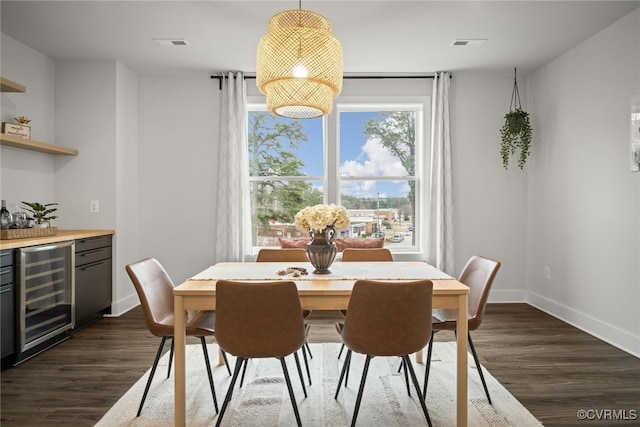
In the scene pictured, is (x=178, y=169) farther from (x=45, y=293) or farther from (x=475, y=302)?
(x=475, y=302)

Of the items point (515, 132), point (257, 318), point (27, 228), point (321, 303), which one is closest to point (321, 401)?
point (321, 303)

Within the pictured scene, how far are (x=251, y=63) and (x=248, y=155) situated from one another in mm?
1039

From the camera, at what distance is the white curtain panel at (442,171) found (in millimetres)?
4629

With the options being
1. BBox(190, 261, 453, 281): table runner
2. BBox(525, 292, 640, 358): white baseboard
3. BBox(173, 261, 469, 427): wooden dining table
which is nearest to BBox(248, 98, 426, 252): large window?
BBox(525, 292, 640, 358): white baseboard

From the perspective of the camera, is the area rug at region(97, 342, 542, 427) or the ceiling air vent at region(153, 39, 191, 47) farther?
the ceiling air vent at region(153, 39, 191, 47)

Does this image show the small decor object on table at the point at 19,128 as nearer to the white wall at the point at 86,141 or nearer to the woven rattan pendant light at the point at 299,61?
the white wall at the point at 86,141

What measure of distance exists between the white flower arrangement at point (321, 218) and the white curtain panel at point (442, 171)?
2438 millimetres

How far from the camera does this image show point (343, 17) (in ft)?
10.8

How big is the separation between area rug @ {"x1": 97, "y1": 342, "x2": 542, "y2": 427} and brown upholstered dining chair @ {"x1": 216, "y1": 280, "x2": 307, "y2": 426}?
0.34 meters

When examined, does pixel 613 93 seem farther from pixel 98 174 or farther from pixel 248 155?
pixel 98 174

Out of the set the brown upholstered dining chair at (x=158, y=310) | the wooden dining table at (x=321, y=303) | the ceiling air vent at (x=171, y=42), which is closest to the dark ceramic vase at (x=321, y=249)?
the wooden dining table at (x=321, y=303)

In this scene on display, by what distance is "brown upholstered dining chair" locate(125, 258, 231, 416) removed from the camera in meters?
2.24

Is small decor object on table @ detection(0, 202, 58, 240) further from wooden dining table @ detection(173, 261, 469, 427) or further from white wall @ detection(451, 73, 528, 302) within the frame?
white wall @ detection(451, 73, 528, 302)

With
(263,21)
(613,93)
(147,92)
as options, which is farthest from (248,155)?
(613,93)
